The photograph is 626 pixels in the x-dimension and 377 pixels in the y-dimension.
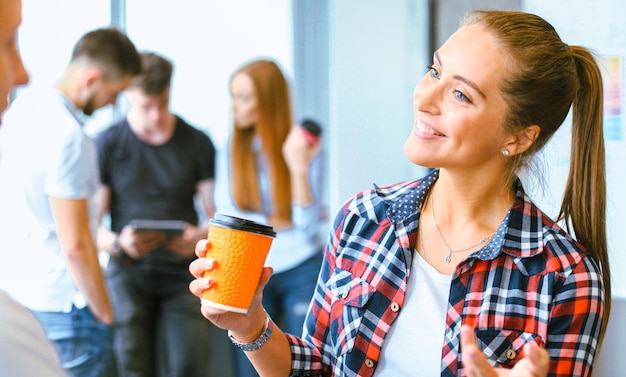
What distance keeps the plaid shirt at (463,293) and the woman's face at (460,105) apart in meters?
0.13

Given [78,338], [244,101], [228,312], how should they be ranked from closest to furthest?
[228,312] < [78,338] < [244,101]

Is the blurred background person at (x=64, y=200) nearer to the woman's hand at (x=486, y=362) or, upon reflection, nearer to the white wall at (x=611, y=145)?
the white wall at (x=611, y=145)

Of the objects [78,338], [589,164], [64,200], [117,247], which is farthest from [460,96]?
[117,247]

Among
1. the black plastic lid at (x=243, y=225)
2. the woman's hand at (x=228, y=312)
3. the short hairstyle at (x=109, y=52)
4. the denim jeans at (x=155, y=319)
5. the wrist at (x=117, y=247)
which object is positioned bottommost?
the denim jeans at (x=155, y=319)

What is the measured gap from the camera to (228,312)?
1.23 m

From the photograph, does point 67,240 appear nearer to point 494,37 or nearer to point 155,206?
point 155,206

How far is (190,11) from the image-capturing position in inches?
126

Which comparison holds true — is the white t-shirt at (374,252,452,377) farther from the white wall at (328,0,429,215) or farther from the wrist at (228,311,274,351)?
the white wall at (328,0,429,215)

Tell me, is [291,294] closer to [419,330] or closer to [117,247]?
[117,247]

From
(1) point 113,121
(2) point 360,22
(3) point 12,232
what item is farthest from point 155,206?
(2) point 360,22

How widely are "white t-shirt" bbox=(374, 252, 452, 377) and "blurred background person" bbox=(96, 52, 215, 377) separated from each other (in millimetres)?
1897

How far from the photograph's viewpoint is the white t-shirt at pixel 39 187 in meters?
2.56

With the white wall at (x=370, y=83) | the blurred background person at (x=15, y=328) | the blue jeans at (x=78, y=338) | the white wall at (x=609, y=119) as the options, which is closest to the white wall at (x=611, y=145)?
the white wall at (x=609, y=119)

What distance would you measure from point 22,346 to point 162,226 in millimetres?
2586
